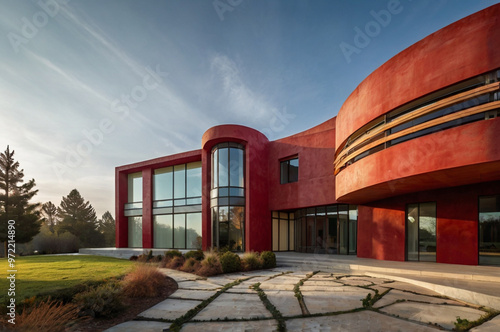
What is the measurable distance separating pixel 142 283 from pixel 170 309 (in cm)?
176

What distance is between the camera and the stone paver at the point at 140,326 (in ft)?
16.6

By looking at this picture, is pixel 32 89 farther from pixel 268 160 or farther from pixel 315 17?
pixel 268 160

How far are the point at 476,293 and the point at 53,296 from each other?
376 inches

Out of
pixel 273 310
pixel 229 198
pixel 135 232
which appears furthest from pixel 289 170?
pixel 135 232

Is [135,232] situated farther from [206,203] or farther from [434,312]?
[434,312]

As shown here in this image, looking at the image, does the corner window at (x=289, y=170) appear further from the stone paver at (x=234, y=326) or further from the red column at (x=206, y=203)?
the stone paver at (x=234, y=326)

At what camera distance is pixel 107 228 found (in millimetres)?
49812

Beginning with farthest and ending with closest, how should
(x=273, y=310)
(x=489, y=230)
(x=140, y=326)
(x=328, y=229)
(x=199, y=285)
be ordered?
(x=328, y=229) → (x=489, y=230) → (x=199, y=285) → (x=273, y=310) → (x=140, y=326)

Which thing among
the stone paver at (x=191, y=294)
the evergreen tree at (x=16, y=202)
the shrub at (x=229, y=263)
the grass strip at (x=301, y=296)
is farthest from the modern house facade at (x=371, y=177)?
the evergreen tree at (x=16, y=202)

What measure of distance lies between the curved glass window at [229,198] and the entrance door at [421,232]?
9.31m

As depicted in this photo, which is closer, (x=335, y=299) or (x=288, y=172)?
(x=335, y=299)

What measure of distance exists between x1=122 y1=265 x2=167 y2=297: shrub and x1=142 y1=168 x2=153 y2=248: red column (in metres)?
16.1

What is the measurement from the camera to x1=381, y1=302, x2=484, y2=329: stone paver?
530 centimetres

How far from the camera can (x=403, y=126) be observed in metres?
9.84
